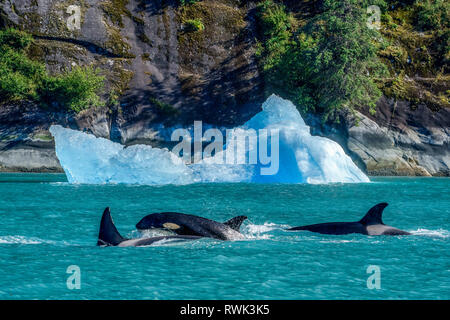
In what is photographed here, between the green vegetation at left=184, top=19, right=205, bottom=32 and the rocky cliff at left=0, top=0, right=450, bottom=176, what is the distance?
0.75ft

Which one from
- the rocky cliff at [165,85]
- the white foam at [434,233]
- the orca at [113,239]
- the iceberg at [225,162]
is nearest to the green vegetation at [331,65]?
the rocky cliff at [165,85]

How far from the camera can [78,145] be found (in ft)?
111

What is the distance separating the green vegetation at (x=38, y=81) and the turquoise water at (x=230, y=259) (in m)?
31.8

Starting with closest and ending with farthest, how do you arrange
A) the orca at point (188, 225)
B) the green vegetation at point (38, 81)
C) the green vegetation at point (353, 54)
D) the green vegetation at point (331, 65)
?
1. the orca at point (188, 225)
2. the green vegetation at point (331, 65)
3. the green vegetation at point (353, 54)
4. the green vegetation at point (38, 81)

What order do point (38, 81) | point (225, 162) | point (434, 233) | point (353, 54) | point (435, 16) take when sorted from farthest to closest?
1. point (435, 16)
2. point (38, 81)
3. point (353, 54)
4. point (225, 162)
5. point (434, 233)

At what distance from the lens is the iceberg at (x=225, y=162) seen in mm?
34062

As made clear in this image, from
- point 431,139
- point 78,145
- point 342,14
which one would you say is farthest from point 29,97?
point 431,139

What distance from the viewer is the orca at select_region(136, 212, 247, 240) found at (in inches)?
514

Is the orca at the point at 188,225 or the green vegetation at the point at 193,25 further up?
the green vegetation at the point at 193,25

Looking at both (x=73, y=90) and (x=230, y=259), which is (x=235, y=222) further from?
(x=73, y=90)

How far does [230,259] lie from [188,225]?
174cm

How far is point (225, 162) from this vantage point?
37.8 meters

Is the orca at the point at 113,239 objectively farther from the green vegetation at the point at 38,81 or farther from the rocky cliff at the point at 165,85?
the green vegetation at the point at 38,81

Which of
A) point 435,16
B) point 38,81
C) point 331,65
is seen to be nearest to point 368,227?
point 331,65
